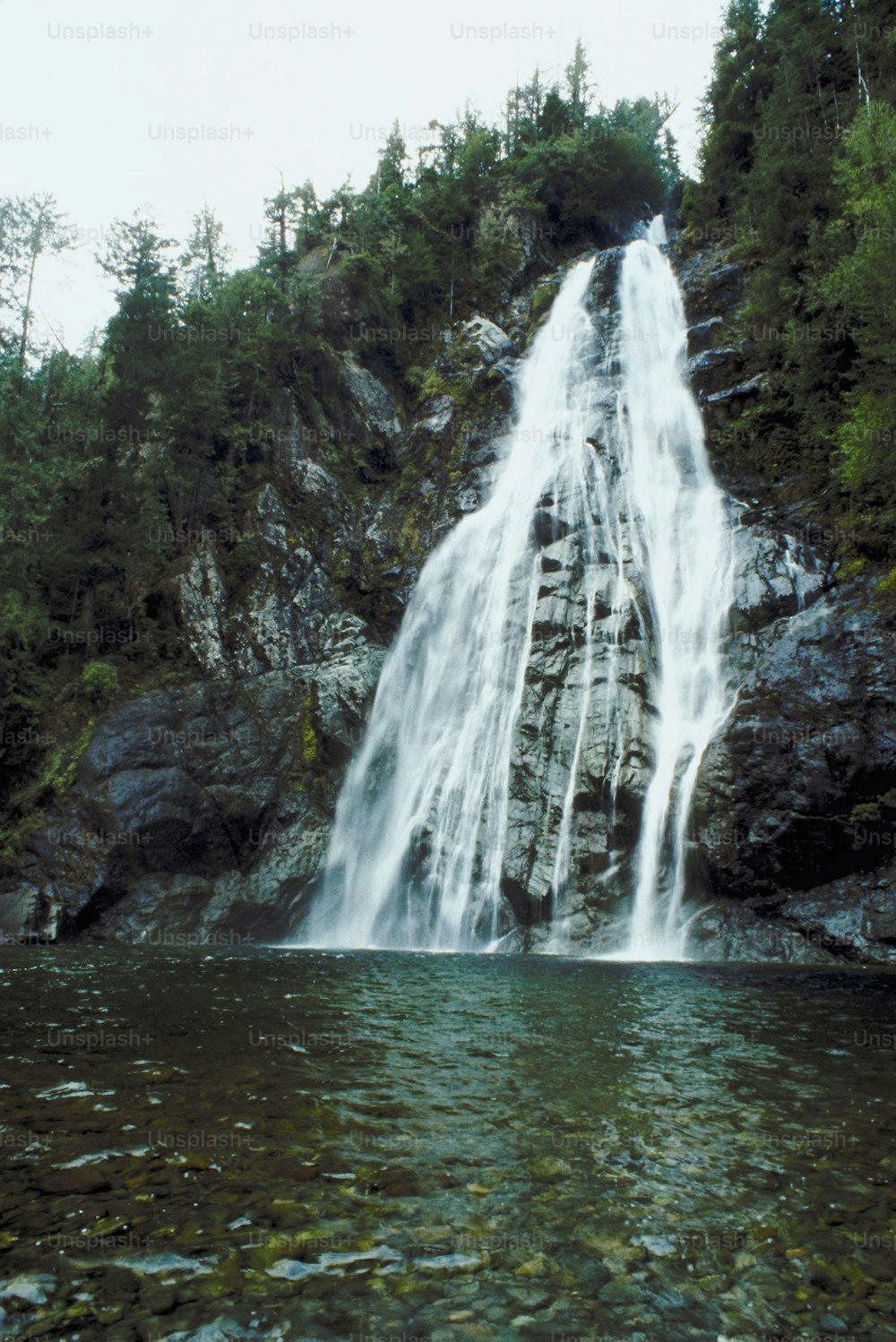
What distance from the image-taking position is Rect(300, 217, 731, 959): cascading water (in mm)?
14945

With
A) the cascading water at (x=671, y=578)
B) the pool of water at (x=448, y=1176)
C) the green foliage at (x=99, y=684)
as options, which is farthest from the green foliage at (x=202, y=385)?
the pool of water at (x=448, y=1176)

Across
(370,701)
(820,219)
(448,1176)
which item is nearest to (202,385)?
(370,701)

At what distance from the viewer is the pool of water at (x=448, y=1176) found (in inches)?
104

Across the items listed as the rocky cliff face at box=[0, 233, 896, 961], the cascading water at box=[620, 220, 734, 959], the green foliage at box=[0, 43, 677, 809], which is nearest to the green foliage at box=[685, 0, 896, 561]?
the rocky cliff face at box=[0, 233, 896, 961]

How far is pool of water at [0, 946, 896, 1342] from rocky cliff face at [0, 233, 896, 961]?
570cm

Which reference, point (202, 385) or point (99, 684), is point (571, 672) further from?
point (202, 385)

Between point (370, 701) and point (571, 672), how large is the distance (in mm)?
6275

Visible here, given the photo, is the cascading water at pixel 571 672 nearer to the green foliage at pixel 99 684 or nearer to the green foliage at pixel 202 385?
the green foliage at pixel 202 385

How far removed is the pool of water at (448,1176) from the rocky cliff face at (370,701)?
5.70m

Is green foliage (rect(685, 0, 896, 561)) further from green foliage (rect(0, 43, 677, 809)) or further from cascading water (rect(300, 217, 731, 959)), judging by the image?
green foliage (rect(0, 43, 677, 809))

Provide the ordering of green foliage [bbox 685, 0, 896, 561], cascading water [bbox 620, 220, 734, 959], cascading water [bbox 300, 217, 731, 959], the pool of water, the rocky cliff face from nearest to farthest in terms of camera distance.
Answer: the pool of water → the rocky cliff face → cascading water [bbox 620, 220, 734, 959] → green foliage [bbox 685, 0, 896, 561] → cascading water [bbox 300, 217, 731, 959]

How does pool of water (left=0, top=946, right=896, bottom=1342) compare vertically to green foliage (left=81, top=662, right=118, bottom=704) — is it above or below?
below

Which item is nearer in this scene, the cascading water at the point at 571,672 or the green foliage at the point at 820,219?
the green foliage at the point at 820,219

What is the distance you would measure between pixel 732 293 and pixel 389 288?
13.7 meters
